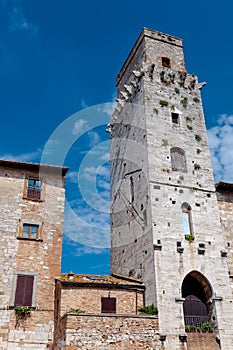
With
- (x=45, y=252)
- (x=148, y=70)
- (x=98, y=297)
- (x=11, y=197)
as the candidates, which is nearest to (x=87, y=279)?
(x=98, y=297)

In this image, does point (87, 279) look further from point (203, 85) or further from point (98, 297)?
point (203, 85)

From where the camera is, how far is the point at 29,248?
1995 cm

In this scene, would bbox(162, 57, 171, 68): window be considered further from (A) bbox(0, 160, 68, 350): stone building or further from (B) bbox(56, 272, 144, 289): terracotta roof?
(B) bbox(56, 272, 144, 289): terracotta roof

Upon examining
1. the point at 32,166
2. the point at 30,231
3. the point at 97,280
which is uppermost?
the point at 32,166

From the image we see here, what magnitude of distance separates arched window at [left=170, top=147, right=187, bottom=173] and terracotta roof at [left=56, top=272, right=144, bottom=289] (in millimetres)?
7405

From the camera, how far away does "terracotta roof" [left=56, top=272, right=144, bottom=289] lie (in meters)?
19.1

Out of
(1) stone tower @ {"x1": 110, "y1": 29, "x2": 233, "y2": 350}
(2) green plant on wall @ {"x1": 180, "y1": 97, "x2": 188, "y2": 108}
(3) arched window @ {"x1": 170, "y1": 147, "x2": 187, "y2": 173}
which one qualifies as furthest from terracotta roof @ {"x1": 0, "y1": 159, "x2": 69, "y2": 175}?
(2) green plant on wall @ {"x1": 180, "y1": 97, "x2": 188, "y2": 108}

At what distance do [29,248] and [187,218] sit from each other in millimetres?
9184

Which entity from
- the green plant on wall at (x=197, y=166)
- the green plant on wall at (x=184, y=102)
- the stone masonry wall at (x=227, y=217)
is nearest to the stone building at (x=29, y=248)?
the green plant on wall at (x=197, y=166)

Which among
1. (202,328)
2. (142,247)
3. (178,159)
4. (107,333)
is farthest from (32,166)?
(202,328)

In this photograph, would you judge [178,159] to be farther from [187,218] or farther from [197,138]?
[187,218]

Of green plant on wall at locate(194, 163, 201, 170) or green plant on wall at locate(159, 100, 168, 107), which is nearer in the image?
green plant on wall at locate(194, 163, 201, 170)

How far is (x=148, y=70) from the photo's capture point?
89.6 ft

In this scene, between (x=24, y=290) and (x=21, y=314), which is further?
(x=24, y=290)
